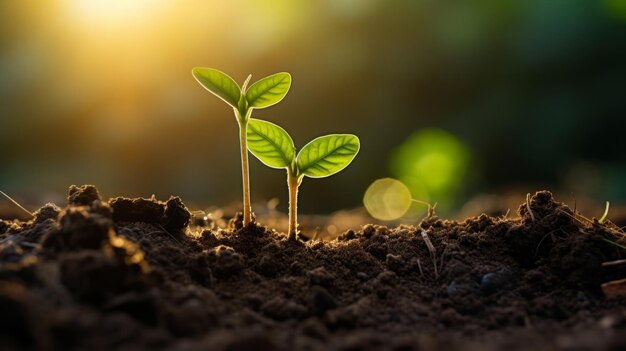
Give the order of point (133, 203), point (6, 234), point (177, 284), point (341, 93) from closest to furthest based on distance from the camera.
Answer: point (177, 284)
point (6, 234)
point (133, 203)
point (341, 93)

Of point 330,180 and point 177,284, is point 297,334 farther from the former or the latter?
point 330,180

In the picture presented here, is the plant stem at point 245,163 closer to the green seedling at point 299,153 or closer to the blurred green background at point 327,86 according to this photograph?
the green seedling at point 299,153

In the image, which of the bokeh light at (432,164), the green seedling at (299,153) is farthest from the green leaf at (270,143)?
the bokeh light at (432,164)

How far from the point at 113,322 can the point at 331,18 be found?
21.9 ft

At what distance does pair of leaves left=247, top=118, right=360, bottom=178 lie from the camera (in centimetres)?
198

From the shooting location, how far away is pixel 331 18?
24.3ft

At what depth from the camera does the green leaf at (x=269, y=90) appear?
6.38ft

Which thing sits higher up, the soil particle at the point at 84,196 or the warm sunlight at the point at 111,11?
the warm sunlight at the point at 111,11

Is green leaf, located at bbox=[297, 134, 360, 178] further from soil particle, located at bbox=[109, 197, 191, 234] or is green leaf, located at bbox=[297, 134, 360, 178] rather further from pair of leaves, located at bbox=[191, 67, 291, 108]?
soil particle, located at bbox=[109, 197, 191, 234]

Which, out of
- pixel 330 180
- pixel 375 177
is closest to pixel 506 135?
pixel 375 177

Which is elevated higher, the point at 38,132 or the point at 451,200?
the point at 38,132

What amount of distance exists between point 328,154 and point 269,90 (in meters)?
0.29

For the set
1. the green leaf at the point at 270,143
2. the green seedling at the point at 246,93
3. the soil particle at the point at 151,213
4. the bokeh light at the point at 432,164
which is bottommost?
the soil particle at the point at 151,213

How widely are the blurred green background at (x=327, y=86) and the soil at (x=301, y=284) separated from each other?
17.1 feet
